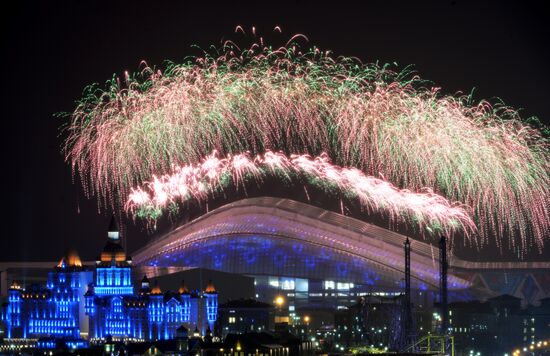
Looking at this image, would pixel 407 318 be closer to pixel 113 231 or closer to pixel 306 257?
pixel 113 231

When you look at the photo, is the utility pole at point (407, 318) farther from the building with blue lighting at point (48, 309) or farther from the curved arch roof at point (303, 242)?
the curved arch roof at point (303, 242)

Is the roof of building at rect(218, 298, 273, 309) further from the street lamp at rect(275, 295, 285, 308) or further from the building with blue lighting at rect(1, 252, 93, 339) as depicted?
the building with blue lighting at rect(1, 252, 93, 339)

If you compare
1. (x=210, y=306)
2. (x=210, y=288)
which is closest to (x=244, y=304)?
(x=210, y=288)

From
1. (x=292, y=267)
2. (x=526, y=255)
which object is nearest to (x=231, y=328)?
(x=292, y=267)

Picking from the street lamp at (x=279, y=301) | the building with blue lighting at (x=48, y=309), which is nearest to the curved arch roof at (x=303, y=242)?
the street lamp at (x=279, y=301)

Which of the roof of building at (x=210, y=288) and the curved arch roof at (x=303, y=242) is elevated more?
the curved arch roof at (x=303, y=242)
